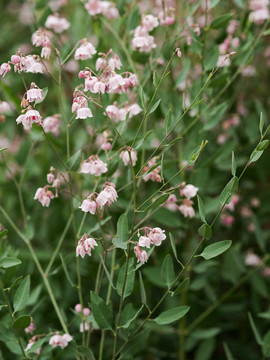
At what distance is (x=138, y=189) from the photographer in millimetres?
1257

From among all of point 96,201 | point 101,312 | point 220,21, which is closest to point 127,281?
point 101,312

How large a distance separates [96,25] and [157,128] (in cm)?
34

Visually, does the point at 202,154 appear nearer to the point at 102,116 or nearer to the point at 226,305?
the point at 102,116

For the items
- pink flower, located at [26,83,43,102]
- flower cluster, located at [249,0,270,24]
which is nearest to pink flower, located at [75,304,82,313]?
pink flower, located at [26,83,43,102]

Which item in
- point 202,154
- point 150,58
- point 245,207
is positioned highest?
point 150,58

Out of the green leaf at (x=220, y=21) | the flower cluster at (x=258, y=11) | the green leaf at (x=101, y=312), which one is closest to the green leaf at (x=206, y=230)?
the green leaf at (x=101, y=312)

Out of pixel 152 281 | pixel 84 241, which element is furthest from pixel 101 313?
pixel 152 281

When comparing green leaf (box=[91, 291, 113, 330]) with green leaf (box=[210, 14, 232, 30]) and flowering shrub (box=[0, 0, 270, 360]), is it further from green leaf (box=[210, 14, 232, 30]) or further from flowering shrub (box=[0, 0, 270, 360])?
green leaf (box=[210, 14, 232, 30])

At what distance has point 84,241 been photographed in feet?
2.98

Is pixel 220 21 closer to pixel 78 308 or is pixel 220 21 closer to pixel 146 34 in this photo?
pixel 146 34

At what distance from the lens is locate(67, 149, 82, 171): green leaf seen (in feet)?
3.40

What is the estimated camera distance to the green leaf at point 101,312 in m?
0.97

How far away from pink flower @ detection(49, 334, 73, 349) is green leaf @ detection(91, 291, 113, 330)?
81mm

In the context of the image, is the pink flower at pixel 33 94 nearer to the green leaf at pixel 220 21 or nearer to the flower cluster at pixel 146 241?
the flower cluster at pixel 146 241
